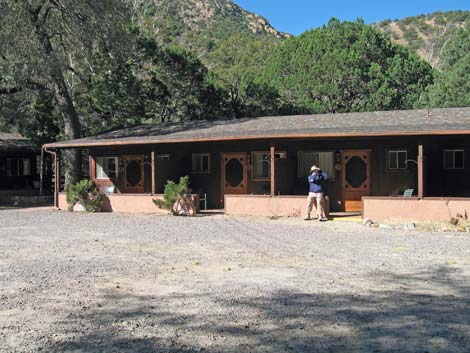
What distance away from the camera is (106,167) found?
2136cm

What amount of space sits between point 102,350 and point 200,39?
53.7 meters

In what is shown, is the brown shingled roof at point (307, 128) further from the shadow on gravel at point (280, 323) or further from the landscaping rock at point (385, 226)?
the shadow on gravel at point (280, 323)

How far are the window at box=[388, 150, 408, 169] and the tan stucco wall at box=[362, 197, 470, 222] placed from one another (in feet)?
8.12

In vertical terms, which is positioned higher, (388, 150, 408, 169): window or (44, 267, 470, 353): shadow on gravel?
(388, 150, 408, 169): window

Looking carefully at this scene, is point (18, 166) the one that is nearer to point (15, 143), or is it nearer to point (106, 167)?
point (15, 143)

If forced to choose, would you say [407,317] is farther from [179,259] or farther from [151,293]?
[179,259]

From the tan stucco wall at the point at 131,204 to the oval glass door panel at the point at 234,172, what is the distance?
2.57 meters

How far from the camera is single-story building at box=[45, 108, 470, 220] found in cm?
1486

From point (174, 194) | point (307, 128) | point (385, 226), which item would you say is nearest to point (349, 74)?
point (307, 128)

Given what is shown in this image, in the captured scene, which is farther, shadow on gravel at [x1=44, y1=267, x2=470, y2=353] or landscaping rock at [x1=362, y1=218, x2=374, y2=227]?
landscaping rock at [x1=362, y1=218, x2=374, y2=227]

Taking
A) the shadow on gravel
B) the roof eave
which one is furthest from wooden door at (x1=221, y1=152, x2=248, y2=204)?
the shadow on gravel

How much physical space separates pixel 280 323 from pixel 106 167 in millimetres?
16893

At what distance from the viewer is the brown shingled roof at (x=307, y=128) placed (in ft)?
48.5

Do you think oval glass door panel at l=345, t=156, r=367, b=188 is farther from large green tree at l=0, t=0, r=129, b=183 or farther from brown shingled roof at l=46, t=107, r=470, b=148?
large green tree at l=0, t=0, r=129, b=183
